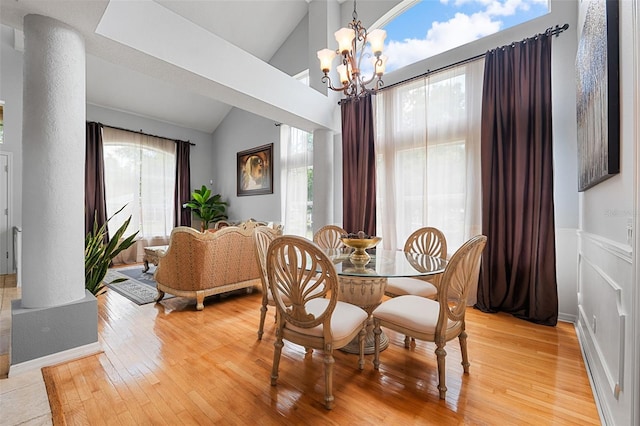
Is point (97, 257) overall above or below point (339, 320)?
above

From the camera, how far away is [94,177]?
5.48 m

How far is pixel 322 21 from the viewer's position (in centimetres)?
456

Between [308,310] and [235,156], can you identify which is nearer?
[308,310]

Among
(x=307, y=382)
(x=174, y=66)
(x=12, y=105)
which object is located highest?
(x=12, y=105)

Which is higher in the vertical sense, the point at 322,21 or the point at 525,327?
the point at 322,21

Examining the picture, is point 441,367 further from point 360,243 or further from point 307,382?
point 360,243

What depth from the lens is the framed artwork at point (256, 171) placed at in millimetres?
6078

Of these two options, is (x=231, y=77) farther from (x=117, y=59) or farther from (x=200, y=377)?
(x=200, y=377)

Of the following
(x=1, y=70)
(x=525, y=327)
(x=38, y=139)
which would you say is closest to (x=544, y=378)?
(x=525, y=327)

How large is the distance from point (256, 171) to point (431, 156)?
403 cm

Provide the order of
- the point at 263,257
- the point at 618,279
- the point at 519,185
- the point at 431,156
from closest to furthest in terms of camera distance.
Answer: the point at 618,279
the point at 263,257
the point at 519,185
the point at 431,156

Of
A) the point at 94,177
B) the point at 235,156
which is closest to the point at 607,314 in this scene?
the point at 235,156

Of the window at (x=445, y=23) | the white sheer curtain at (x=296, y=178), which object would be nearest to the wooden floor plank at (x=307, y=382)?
the white sheer curtain at (x=296, y=178)

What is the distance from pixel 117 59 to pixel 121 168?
4.39 metres
